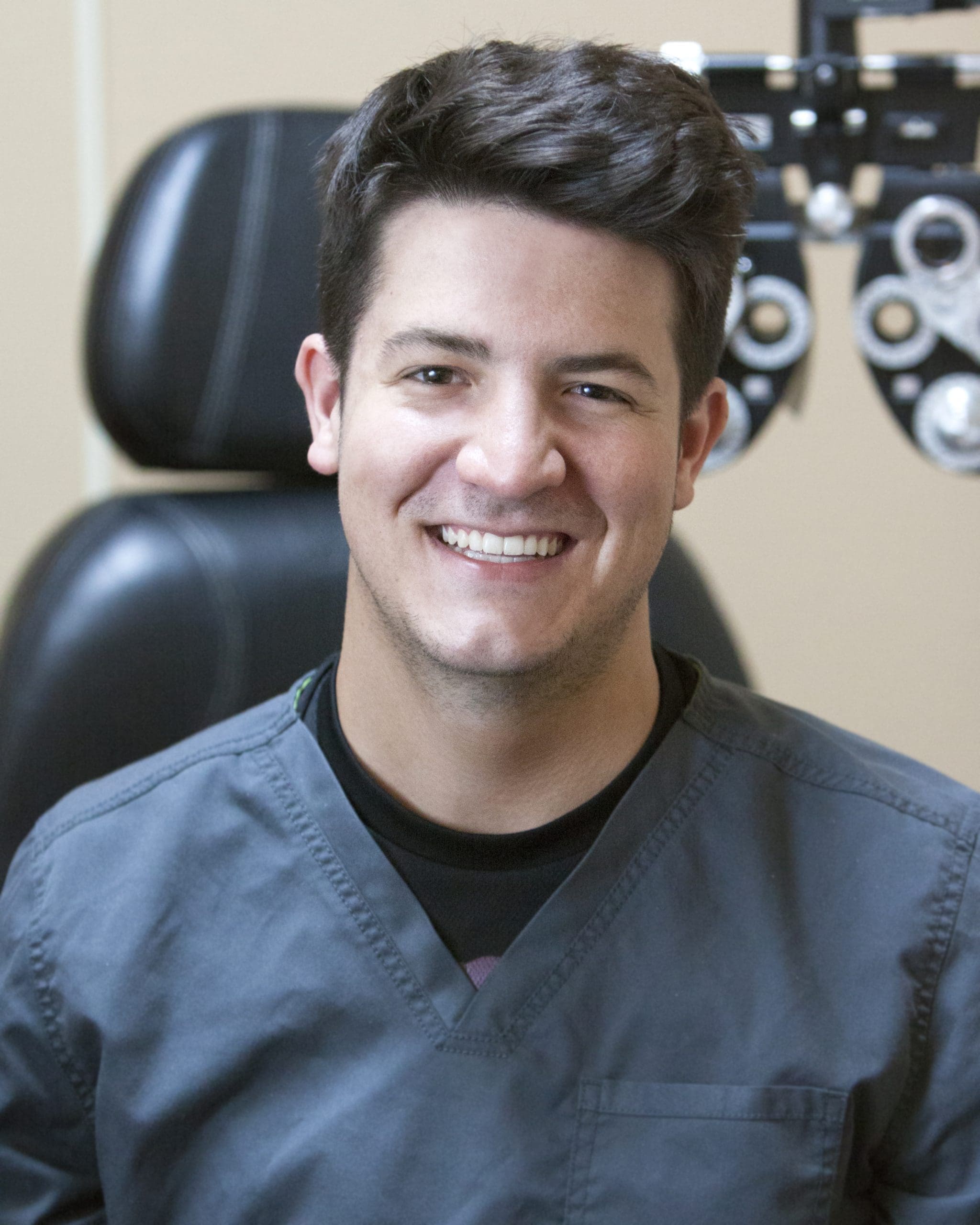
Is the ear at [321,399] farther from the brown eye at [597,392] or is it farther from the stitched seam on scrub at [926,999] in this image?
the stitched seam on scrub at [926,999]

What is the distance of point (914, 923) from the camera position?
0.92m

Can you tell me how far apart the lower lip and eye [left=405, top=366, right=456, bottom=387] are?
10 centimetres

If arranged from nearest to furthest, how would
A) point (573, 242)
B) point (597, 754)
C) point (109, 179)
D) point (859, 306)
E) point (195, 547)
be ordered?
point (573, 242)
point (597, 754)
point (195, 547)
point (859, 306)
point (109, 179)

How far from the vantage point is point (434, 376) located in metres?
0.90

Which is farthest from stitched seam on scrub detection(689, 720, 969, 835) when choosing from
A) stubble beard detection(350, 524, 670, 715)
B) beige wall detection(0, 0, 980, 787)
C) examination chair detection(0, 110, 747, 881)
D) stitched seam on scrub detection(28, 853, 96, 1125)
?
beige wall detection(0, 0, 980, 787)

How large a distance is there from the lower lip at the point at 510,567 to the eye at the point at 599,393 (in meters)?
0.09

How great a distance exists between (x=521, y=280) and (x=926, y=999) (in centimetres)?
50

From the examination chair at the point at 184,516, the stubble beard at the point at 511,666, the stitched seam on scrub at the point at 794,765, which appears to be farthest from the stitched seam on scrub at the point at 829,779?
the examination chair at the point at 184,516

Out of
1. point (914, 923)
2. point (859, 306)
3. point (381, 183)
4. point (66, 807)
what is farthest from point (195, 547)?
point (859, 306)

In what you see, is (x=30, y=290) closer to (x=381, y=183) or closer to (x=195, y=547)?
(x=195, y=547)

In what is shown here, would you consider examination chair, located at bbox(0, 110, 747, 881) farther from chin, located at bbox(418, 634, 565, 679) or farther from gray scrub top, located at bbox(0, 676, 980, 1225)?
chin, located at bbox(418, 634, 565, 679)

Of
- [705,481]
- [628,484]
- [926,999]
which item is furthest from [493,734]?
[705,481]

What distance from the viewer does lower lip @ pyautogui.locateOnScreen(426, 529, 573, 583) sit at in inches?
35.3

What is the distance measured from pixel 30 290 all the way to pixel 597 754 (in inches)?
36.6
